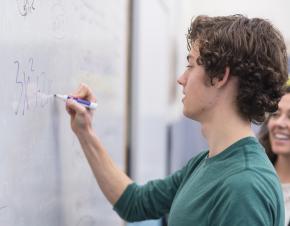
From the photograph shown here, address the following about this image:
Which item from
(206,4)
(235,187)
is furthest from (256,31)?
(206,4)

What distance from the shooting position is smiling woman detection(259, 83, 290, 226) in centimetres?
167

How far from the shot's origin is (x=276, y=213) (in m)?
0.94

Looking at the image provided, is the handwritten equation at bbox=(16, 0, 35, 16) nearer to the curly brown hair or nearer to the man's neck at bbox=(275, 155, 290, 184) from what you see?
the curly brown hair

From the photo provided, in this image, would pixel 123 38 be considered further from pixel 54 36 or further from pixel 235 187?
pixel 235 187

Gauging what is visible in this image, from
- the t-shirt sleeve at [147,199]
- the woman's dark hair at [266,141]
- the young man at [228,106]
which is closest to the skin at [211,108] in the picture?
the young man at [228,106]

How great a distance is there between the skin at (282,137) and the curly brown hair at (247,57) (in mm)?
630

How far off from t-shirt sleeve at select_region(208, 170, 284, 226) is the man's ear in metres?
0.22

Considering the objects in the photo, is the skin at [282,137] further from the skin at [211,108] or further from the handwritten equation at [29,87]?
the handwritten equation at [29,87]

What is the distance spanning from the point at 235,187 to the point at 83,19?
22.5 inches

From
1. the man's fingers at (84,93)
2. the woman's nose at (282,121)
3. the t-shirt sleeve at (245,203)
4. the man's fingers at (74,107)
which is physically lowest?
the t-shirt sleeve at (245,203)

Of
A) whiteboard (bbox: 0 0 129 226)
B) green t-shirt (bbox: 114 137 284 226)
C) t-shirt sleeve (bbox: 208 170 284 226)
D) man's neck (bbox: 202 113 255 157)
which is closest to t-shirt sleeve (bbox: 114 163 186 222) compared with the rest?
whiteboard (bbox: 0 0 129 226)

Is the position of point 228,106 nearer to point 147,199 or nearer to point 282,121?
point 147,199

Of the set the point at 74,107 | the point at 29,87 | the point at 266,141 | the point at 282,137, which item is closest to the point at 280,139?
the point at 282,137

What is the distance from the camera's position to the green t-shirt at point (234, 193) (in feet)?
2.93
